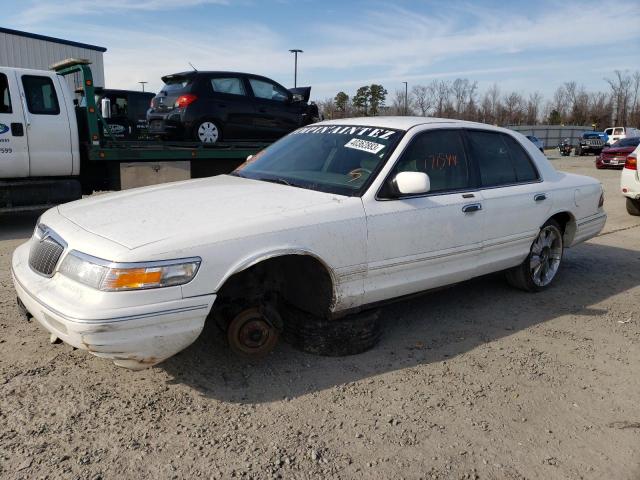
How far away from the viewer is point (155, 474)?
8.19 feet

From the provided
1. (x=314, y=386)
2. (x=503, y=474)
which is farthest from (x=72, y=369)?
(x=503, y=474)

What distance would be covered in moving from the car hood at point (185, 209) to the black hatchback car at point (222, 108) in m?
6.25

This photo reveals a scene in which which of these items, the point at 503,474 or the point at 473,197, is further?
the point at 473,197

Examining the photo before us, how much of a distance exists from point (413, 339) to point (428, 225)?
33.6 inches

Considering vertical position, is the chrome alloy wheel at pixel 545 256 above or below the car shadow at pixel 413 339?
above

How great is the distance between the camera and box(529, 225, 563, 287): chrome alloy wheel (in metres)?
5.09

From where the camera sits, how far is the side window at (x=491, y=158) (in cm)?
452

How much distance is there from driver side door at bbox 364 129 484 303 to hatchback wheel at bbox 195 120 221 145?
6522 millimetres

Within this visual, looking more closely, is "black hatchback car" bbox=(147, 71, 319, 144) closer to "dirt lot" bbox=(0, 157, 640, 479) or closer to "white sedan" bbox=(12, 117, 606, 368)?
"white sedan" bbox=(12, 117, 606, 368)

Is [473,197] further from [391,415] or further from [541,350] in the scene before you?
[391,415]

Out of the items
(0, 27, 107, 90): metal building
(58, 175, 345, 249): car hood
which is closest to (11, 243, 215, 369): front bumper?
(58, 175, 345, 249): car hood

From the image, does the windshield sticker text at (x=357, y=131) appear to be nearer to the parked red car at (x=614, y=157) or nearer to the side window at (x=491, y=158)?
the side window at (x=491, y=158)

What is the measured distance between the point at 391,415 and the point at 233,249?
48.9 inches

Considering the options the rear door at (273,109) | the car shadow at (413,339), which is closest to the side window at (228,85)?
the rear door at (273,109)
